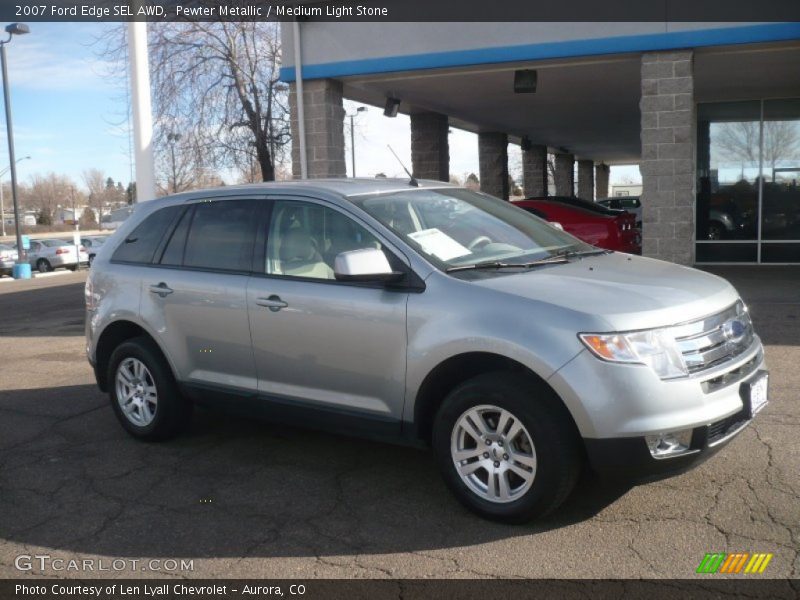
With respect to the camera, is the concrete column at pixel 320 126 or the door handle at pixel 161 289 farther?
the concrete column at pixel 320 126

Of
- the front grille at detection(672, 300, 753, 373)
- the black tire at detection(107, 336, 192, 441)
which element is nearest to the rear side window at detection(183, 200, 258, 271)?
the black tire at detection(107, 336, 192, 441)

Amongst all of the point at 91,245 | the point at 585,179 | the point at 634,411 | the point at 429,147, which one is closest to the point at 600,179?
the point at 585,179

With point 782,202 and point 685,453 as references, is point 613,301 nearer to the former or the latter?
point 685,453

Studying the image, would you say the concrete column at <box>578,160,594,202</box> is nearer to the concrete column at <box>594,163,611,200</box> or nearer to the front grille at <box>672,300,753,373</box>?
the concrete column at <box>594,163,611,200</box>

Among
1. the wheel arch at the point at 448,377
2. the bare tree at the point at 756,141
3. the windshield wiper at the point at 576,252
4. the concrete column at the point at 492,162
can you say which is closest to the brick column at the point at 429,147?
the concrete column at the point at 492,162

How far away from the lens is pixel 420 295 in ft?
14.7

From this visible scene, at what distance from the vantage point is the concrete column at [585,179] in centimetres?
4019

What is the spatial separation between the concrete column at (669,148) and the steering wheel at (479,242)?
7336 millimetres

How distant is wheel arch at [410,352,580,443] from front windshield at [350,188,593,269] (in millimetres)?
567

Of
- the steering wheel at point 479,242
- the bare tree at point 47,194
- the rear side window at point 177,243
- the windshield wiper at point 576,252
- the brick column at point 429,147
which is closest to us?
the steering wheel at point 479,242

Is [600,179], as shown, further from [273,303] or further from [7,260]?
[273,303]

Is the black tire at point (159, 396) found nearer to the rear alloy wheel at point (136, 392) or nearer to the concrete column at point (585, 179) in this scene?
the rear alloy wheel at point (136, 392)

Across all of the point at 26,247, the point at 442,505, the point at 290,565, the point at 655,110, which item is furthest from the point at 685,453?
the point at 26,247

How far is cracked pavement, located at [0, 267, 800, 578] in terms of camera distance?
3906mm
